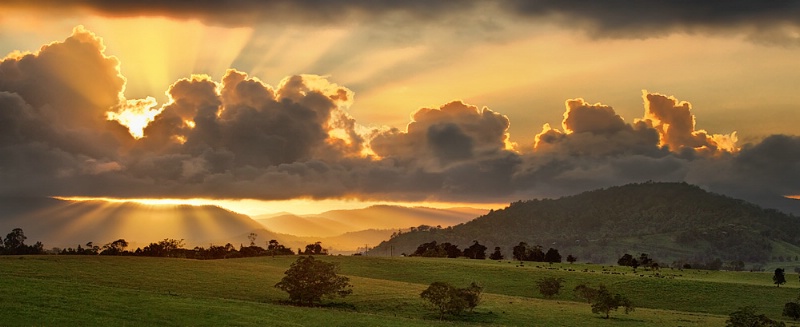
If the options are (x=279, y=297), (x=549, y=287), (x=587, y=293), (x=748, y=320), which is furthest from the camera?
(x=549, y=287)

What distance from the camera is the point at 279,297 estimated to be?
5138 inches

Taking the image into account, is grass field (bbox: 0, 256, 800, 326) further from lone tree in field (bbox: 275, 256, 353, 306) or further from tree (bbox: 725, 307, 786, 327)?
tree (bbox: 725, 307, 786, 327)

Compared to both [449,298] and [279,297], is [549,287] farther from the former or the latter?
[279,297]

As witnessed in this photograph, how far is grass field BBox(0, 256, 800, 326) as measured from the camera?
86.2 metres

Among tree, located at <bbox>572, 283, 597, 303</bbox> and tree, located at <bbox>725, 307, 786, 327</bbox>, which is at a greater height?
tree, located at <bbox>572, 283, 597, 303</bbox>

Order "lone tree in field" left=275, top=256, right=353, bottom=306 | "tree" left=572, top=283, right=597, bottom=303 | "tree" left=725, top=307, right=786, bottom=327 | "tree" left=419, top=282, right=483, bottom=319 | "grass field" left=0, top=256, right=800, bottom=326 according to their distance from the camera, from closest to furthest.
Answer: "grass field" left=0, top=256, right=800, bottom=326
"tree" left=725, top=307, right=786, bottom=327
"tree" left=419, top=282, right=483, bottom=319
"lone tree in field" left=275, top=256, right=353, bottom=306
"tree" left=572, top=283, right=597, bottom=303

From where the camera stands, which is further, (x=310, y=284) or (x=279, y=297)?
(x=279, y=297)

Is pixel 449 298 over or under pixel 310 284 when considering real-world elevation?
under

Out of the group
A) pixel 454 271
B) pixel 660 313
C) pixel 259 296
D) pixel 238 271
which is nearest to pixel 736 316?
pixel 660 313

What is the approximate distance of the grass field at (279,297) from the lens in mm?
86188

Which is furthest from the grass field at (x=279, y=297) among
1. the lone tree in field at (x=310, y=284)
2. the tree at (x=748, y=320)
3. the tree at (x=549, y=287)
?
the tree at (x=748, y=320)

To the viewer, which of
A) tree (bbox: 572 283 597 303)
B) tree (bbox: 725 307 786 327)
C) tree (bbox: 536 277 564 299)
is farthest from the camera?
tree (bbox: 536 277 564 299)

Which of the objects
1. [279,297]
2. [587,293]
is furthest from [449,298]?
[587,293]

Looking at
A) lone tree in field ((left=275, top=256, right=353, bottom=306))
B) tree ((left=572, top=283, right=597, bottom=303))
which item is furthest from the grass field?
lone tree in field ((left=275, top=256, right=353, bottom=306))
